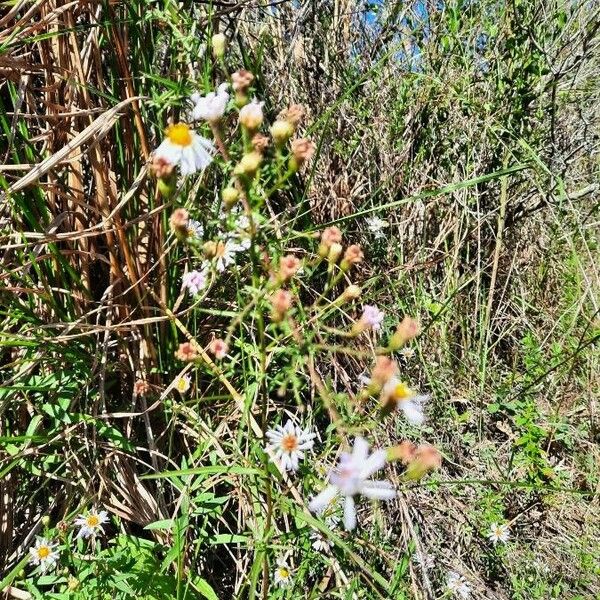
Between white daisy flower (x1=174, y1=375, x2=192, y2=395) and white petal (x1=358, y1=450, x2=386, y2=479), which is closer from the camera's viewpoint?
white petal (x1=358, y1=450, x2=386, y2=479)

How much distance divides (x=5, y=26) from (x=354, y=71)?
93 cm

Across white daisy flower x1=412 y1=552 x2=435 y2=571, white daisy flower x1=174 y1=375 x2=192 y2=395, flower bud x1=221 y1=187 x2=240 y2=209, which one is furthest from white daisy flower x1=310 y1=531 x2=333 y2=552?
flower bud x1=221 y1=187 x2=240 y2=209

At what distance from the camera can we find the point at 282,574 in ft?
3.85

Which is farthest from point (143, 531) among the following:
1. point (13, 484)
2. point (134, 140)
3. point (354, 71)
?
point (354, 71)

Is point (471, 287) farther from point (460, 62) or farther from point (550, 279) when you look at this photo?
point (460, 62)

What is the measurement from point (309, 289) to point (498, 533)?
2.35 ft

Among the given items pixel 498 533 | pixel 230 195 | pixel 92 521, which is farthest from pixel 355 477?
pixel 498 533

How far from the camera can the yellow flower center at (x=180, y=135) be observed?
2.79 ft

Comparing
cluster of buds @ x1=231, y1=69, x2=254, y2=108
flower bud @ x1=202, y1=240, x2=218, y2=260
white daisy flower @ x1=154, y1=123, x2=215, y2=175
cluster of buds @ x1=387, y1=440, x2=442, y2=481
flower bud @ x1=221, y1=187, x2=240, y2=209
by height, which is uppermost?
cluster of buds @ x1=231, y1=69, x2=254, y2=108

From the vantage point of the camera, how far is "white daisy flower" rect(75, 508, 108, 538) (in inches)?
45.5

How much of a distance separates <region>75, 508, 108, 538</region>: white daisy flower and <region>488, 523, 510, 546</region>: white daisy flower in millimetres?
861

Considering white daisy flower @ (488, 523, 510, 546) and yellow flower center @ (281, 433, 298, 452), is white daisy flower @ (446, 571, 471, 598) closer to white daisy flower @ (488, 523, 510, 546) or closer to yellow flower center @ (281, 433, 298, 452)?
white daisy flower @ (488, 523, 510, 546)

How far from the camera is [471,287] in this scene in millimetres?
1873

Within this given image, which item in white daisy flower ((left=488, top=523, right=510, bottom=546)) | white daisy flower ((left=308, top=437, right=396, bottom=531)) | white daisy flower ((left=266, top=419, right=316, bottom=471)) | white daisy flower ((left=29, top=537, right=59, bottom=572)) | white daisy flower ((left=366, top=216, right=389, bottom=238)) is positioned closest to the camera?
white daisy flower ((left=308, top=437, right=396, bottom=531))
